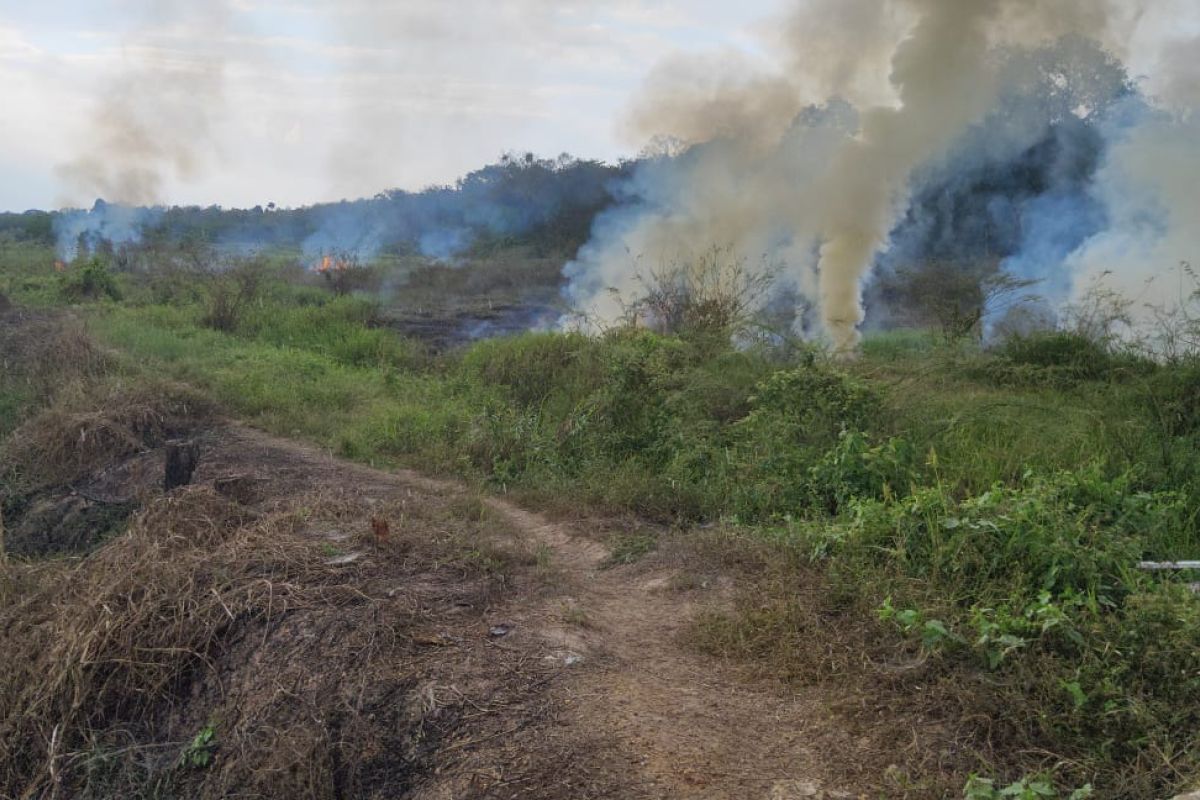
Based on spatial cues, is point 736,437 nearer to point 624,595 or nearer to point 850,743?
point 624,595

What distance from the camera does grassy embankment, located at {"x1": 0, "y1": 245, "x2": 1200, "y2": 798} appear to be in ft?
10.2

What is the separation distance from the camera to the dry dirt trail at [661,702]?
2986 millimetres

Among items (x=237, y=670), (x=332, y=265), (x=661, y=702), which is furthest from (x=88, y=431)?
(x=332, y=265)

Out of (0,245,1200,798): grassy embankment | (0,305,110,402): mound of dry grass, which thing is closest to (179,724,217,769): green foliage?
(0,245,1200,798): grassy embankment

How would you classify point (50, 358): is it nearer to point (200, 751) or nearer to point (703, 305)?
point (703, 305)

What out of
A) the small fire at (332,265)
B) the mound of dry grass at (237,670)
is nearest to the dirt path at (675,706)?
the mound of dry grass at (237,670)

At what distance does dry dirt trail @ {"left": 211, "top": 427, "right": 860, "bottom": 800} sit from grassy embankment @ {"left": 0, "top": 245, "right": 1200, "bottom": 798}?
0.23 metres

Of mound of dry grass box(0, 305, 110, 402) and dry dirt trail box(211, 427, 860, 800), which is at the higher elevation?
mound of dry grass box(0, 305, 110, 402)

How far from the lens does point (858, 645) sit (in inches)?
Result: 143

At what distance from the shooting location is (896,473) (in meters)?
5.14

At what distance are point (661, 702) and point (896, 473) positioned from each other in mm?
2325

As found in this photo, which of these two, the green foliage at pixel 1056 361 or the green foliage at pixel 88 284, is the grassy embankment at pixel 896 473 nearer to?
the green foliage at pixel 1056 361

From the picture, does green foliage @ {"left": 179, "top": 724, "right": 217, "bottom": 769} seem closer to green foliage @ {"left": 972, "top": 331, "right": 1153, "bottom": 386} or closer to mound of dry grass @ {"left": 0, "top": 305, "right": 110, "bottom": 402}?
mound of dry grass @ {"left": 0, "top": 305, "right": 110, "bottom": 402}

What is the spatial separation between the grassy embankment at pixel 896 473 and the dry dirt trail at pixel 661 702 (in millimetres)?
229
